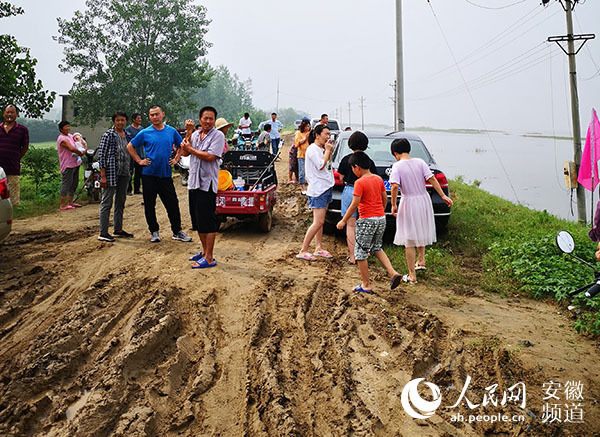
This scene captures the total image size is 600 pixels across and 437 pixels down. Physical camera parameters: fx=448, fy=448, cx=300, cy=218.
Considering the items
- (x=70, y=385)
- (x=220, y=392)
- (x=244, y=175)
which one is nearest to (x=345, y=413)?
(x=220, y=392)

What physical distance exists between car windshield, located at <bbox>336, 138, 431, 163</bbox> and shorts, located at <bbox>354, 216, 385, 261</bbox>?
9.18 ft

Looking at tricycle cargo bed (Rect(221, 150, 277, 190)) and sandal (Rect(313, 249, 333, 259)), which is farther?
tricycle cargo bed (Rect(221, 150, 277, 190))

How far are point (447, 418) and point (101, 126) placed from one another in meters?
41.2

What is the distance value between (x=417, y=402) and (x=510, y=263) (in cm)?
404

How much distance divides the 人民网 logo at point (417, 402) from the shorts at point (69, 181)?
28.3ft

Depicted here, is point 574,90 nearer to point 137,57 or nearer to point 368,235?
point 368,235

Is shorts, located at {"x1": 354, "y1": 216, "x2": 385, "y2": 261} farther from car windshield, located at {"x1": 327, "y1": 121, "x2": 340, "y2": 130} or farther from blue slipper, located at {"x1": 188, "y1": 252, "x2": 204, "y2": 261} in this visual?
car windshield, located at {"x1": 327, "y1": 121, "x2": 340, "y2": 130}

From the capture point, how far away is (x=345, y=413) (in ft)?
9.98

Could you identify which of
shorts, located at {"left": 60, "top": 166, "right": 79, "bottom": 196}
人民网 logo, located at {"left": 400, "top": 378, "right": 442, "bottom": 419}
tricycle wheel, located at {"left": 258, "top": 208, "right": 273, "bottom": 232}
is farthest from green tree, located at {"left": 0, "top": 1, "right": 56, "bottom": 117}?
人民网 logo, located at {"left": 400, "top": 378, "right": 442, "bottom": 419}

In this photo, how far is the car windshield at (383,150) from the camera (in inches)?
309

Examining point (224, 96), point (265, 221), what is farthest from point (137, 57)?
point (224, 96)

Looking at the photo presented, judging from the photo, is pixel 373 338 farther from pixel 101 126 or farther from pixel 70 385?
pixel 101 126

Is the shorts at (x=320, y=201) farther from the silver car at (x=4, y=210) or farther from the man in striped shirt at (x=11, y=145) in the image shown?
the man in striped shirt at (x=11, y=145)

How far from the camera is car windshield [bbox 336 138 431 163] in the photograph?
25.8 feet
